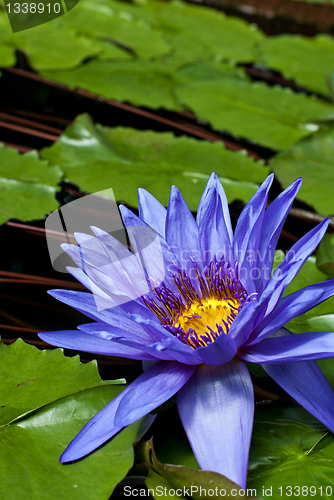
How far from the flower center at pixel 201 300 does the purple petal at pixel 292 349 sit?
0.11 metres

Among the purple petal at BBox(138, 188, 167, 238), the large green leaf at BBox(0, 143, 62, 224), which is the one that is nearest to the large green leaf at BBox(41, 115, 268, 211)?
the large green leaf at BBox(0, 143, 62, 224)

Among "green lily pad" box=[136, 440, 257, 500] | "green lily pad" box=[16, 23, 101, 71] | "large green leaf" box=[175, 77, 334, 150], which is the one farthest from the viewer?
"green lily pad" box=[16, 23, 101, 71]

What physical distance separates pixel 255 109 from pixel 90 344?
201 centimetres

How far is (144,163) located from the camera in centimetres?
205

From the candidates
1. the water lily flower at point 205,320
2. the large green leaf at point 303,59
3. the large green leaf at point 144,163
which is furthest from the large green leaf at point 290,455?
the large green leaf at point 303,59

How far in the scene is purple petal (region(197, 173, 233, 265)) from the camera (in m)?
1.10

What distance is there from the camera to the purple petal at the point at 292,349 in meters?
0.85

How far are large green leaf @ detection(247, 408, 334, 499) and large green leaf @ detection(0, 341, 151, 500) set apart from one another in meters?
0.26

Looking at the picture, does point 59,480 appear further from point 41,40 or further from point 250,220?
point 41,40

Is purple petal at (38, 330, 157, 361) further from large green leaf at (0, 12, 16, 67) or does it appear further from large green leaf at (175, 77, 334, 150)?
large green leaf at (0, 12, 16, 67)

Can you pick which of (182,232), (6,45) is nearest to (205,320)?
(182,232)

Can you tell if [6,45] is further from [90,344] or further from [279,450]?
[279,450]

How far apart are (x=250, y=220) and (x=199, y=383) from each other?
1.27 feet

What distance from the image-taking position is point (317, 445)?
97cm
